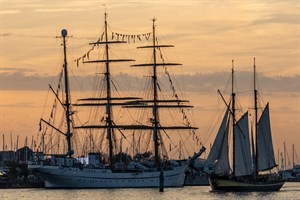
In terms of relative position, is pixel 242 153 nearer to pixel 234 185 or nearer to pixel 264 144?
pixel 264 144

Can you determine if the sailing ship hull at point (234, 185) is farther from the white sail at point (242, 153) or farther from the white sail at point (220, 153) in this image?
the white sail at point (220, 153)

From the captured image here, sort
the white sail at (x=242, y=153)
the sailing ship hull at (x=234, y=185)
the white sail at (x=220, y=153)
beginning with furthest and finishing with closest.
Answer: the white sail at (x=242, y=153), the sailing ship hull at (x=234, y=185), the white sail at (x=220, y=153)

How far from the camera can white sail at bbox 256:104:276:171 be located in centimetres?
19625

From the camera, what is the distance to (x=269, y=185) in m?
199

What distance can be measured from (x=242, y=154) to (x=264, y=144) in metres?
4.20

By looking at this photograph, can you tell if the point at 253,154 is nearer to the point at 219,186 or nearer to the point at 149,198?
the point at 219,186

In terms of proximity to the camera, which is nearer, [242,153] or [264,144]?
[242,153]

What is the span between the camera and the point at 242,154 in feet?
639

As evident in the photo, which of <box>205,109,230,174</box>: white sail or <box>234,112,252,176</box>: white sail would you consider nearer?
<box>205,109,230,174</box>: white sail

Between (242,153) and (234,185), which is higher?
(242,153)

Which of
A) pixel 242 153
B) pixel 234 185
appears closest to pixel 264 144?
pixel 242 153

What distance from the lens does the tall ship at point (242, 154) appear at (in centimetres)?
19338

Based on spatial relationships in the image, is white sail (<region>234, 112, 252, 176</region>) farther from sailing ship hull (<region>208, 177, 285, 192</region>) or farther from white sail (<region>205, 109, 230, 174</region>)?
white sail (<region>205, 109, 230, 174</region>)

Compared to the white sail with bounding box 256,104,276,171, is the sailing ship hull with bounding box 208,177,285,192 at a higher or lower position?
lower
